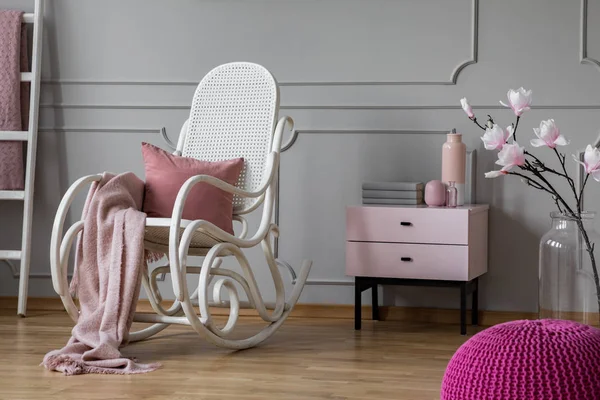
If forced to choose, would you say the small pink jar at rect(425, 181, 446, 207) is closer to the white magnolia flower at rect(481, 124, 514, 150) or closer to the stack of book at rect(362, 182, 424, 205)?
the stack of book at rect(362, 182, 424, 205)

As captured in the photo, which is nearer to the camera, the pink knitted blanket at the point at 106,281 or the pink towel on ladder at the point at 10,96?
the pink knitted blanket at the point at 106,281

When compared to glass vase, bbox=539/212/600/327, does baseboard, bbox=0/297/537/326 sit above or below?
below

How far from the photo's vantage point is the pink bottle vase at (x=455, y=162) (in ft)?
10.4

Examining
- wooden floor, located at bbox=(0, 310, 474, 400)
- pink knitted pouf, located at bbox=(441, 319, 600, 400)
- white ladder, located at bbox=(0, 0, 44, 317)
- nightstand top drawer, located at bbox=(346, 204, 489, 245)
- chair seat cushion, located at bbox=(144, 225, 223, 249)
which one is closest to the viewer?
pink knitted pouf, located at bbox=(441, 319, 600, 400)

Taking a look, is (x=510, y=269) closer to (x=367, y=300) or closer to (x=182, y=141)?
(x=367, y=300)

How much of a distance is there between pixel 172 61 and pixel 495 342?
2332 mm

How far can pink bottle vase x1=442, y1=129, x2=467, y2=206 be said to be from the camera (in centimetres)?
317

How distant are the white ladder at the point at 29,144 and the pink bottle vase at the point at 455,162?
1.70 metres

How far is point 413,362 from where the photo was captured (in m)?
2.58

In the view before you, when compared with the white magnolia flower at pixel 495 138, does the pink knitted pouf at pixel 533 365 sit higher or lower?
lower

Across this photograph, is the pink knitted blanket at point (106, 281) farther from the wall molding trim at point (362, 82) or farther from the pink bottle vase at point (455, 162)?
the pink bottle vase at point (455, 162)

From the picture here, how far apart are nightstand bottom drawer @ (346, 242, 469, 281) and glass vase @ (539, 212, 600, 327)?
5.51 ft

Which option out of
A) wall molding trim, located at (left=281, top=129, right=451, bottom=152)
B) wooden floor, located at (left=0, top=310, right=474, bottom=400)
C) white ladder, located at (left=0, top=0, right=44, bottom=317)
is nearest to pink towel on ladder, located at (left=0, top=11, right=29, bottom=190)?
white ladder, located at (left=0, top=0, right=44, bottom=317)

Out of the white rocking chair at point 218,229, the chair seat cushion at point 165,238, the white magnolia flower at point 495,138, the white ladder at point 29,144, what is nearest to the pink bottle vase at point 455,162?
the white rocking chair at point 218,229
